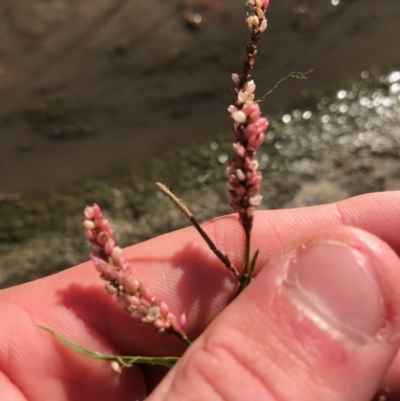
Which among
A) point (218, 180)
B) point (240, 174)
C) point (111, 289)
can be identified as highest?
point (240, 174)

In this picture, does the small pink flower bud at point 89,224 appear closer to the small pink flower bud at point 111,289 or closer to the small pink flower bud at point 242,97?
the small pink flower bud at point 111,289

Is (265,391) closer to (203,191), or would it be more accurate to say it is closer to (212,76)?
(203,191)

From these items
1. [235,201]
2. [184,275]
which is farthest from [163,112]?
[235,201]

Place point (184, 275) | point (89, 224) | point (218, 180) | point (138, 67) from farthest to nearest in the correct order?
point (138, 67)
point (218, 180)
point (184, 275)
point (89, 224)

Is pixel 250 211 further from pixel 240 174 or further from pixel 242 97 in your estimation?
pixel 242 97

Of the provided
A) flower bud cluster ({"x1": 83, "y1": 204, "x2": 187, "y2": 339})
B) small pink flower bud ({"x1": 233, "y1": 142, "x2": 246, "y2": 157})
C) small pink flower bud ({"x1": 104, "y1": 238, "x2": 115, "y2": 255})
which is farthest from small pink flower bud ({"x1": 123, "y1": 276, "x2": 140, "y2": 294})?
small pink flower bud ({"x1": 233, "y1": 142, "x2": 246, "y2": 157})

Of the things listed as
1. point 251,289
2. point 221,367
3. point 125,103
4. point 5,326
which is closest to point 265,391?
point 221,367

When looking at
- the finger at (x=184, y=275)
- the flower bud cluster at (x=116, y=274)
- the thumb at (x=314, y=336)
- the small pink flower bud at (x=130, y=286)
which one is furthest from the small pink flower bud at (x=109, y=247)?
the finger at (x=184, y=275)
